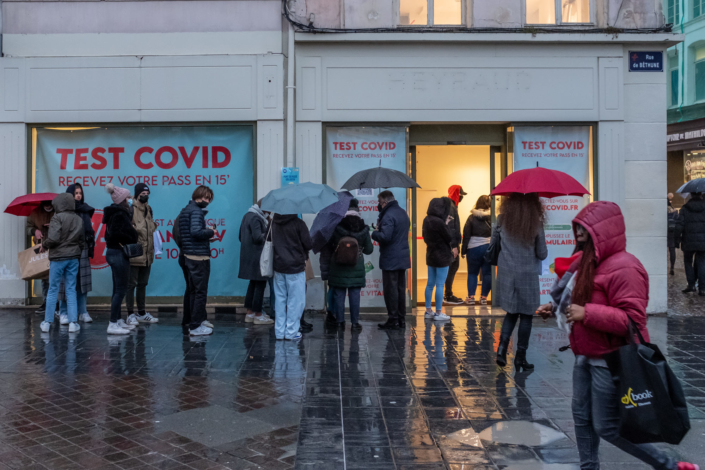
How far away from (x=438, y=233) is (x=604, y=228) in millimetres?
6082

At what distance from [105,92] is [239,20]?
2.36 metres

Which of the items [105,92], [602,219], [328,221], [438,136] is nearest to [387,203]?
[328,221]

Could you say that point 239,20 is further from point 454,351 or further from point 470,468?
point 470,468

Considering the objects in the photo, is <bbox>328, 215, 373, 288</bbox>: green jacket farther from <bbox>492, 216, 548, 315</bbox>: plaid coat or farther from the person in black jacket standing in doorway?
<bbox>492, 216, 548, 315</bbox>: plaid coat

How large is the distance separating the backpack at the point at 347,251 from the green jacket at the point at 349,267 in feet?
0.51

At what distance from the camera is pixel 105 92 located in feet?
35.1

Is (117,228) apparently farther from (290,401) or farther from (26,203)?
(290,401)

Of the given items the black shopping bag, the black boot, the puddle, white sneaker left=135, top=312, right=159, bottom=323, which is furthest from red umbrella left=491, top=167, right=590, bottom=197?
white sneaker left=135, top=312, right=159, bottom=323

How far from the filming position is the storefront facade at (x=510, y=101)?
1068 centimetres

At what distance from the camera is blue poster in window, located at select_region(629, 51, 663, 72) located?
35.6ft

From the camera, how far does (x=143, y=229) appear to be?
31.1ft

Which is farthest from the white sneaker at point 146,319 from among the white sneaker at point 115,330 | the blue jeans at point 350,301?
the blue jeans at point 350,301

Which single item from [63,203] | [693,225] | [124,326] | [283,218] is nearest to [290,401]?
[283,218]

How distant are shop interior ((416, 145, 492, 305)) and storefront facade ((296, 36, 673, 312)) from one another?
1.71 m
